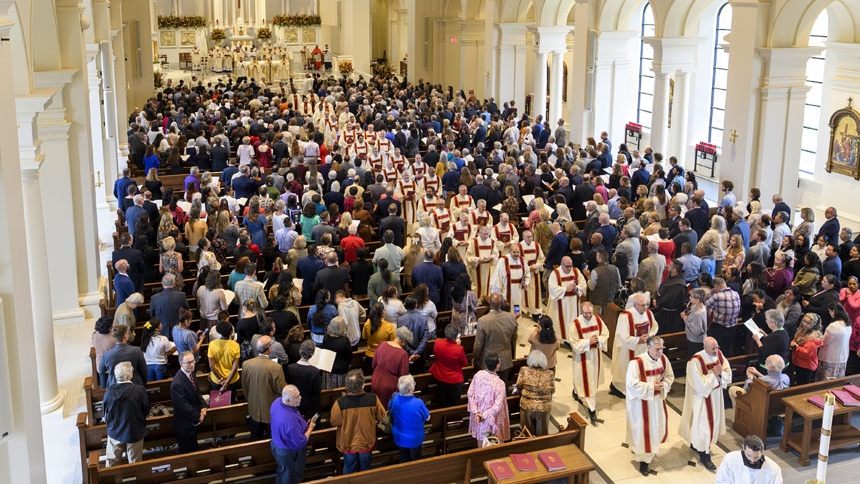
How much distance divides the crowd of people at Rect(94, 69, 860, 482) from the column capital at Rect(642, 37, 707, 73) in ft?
12.6

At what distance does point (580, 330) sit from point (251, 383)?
3.95 meters

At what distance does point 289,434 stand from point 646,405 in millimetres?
3935

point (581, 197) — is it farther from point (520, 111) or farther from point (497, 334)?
point (520, 111)

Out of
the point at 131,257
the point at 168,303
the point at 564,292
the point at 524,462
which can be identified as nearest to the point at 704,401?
the point at 524,462

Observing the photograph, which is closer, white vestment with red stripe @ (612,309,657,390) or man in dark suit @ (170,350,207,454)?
man in dark suit @ (170,350,207,454)

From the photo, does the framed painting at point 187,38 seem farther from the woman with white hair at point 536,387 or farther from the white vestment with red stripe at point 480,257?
the woman with white hair at point 536,387

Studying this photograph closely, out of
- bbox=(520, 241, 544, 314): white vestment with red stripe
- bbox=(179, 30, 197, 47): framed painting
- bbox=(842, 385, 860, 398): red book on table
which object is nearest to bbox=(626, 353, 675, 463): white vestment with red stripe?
bbox=(842, 385, 860, 398): red book on table

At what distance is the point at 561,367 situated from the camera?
12.4 m

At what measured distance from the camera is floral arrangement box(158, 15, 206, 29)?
4393 centimetres

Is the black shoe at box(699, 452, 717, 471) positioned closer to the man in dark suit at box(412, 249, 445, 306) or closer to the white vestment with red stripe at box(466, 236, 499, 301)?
the man in dark suit at box(412, 249, 445, 306)

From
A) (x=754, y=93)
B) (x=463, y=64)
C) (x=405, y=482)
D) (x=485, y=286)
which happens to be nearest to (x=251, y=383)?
(x=405, y=482)

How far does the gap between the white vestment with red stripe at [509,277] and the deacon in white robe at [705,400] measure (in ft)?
12.2

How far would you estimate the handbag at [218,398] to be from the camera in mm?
9531

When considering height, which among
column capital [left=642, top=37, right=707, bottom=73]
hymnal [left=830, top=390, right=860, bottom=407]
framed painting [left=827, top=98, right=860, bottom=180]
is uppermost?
column capital [left=642, top=37, right=707, bottom=73]
